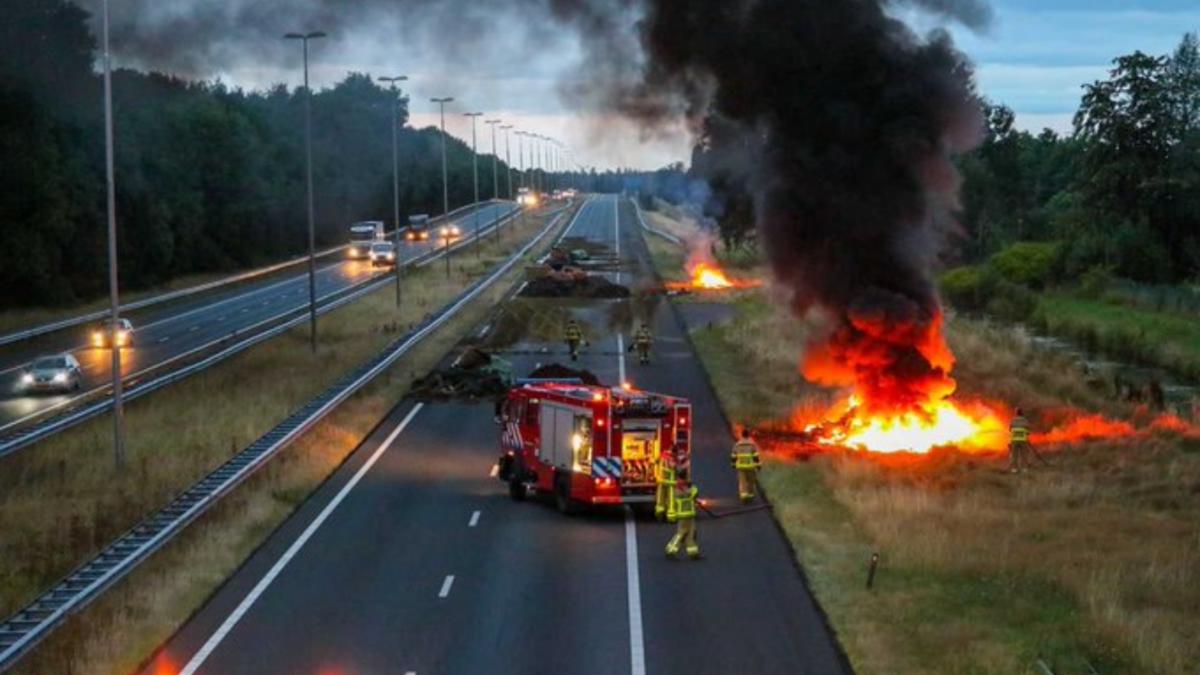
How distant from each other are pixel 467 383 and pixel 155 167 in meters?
63.3

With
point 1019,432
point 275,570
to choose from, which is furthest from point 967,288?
point 275,570

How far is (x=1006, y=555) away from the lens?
2908 centimetres

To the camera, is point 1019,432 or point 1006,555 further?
point 1019,432

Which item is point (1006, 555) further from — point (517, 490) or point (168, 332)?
point (168, 332)

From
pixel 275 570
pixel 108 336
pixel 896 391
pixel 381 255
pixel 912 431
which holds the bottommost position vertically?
pixel 108 336

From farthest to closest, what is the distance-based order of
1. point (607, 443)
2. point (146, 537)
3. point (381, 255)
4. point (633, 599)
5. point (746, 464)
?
point (381, 255) < point (746, 464) < point (607, 443) < point (146, 537) < point (633, 599)

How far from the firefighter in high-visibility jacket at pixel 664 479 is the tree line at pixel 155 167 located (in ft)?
168

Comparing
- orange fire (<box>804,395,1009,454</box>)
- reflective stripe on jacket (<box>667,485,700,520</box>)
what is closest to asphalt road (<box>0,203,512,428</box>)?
orange fire (<box>804,395,1009,454</box>)

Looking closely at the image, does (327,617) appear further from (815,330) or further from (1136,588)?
(815,330)

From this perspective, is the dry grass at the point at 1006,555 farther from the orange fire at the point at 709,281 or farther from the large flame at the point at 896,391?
the orange fire at the point at 709,281

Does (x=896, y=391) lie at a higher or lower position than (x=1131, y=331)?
higher

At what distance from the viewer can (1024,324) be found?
94.8m

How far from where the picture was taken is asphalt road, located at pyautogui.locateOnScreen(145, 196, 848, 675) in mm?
22562

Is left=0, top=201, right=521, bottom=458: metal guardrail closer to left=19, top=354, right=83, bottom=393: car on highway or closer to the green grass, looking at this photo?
left=19, top=354, right=83, bottom=393: car on highway
